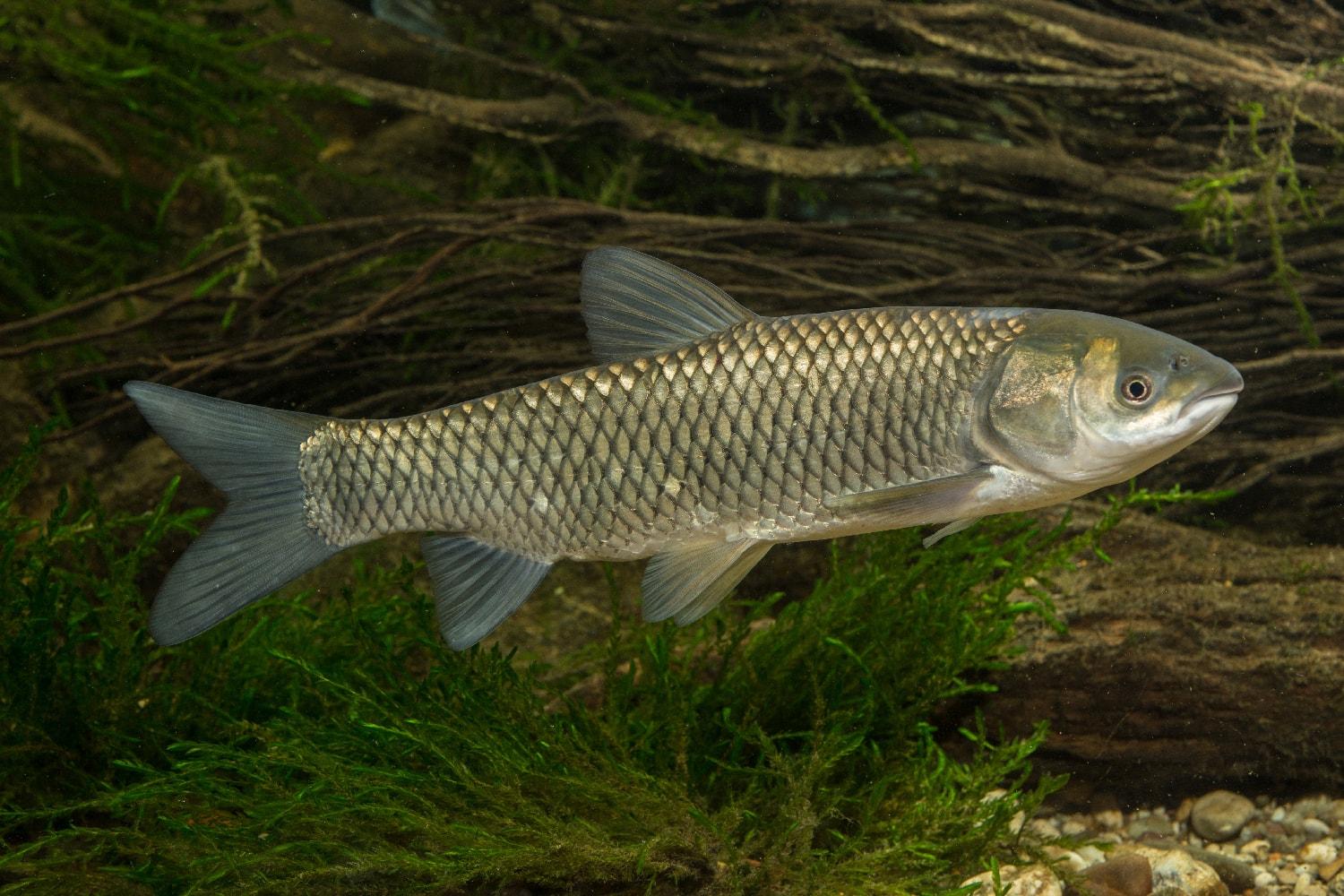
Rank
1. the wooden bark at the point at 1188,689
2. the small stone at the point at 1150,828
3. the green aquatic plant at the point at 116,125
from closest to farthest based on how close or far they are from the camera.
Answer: the wooden bark at the point at 1188,689, the small stone at the point at 1150,828, the green aquatic plant at the point at 116,125

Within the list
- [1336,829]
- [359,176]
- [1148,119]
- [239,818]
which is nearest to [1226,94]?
[1148,119]

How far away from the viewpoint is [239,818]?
3.50 metres

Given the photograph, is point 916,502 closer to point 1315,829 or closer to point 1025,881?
point 1025,881

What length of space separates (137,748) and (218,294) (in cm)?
228

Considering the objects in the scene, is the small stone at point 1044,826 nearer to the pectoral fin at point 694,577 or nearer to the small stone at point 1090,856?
the small stone at point 1090,856

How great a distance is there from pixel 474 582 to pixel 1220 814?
123 inches

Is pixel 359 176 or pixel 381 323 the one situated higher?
pixel 359 176

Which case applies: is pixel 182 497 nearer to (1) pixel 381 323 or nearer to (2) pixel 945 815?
(1) pixel 381 323

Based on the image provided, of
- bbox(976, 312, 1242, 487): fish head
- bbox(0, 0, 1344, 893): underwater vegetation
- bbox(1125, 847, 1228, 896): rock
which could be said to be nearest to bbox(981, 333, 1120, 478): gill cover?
bbox(976, 312, 1242, 487): fish head

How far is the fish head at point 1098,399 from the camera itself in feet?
8.22

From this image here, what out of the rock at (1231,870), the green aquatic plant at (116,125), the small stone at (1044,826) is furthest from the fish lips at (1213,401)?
the green aquatic plant at (116,125)

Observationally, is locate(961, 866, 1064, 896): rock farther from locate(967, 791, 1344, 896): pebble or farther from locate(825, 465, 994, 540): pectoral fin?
locate(825, 465, 994, 540): pectoral fin

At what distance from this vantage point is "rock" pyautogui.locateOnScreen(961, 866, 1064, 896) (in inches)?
134

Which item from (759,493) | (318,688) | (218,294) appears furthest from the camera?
(218,294)
